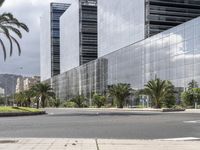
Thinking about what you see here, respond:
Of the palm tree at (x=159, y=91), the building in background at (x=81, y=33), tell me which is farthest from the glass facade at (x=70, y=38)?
the palm tree at (x=159, y=91)

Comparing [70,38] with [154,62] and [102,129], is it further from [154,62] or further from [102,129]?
[102,129]

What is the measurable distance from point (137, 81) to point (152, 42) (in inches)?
389

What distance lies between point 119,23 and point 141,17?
1532 centimetres

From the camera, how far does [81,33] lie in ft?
509

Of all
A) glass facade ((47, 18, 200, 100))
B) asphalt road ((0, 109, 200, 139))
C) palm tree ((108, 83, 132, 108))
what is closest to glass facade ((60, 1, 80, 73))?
glass facade ((47, 18, 200, 100))

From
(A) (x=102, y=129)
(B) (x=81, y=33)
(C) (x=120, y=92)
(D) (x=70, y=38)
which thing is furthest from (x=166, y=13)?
(A) (x=102, y=129)

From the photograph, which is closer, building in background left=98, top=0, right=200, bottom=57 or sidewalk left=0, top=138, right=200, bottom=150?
sidewalk left=0, top=138, right=200, bottom=150

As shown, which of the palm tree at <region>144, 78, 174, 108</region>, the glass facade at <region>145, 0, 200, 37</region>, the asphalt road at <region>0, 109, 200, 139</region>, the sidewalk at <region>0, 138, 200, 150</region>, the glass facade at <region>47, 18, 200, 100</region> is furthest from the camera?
the glass facade at <region>145, 0, 200, 37</region>

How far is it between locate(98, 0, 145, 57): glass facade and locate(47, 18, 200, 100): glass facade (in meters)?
2.31

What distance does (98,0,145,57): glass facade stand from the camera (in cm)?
10056

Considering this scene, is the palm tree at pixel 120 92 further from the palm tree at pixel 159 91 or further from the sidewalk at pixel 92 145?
the sidewalk at pixel 92 145

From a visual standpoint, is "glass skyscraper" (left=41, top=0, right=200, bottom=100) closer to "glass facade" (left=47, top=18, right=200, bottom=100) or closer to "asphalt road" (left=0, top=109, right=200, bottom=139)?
"glass facade" (left=47, top=18, right=200, bottom=100)

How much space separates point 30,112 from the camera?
42.3 m

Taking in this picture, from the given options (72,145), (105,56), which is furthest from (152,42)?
(72,145)
